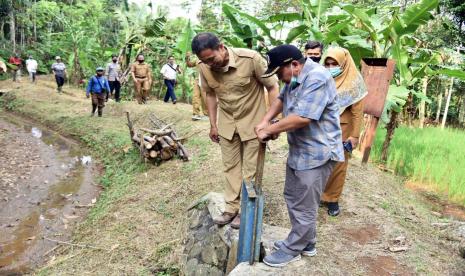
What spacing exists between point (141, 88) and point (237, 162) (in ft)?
31.7

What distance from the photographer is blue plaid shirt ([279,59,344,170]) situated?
2.59 m

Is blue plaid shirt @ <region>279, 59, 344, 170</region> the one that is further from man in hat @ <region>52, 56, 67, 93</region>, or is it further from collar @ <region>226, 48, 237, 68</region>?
man in hat @ <region>52, 56, 67, 93</region>

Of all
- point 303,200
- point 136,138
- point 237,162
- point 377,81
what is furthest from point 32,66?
point 303,200

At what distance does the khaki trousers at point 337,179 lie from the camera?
407cm

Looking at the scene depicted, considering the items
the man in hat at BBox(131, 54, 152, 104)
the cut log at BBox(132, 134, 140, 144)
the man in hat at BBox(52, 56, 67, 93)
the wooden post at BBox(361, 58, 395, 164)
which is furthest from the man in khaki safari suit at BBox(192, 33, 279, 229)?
the man in hat at BBox(52, 56, 67, 93)

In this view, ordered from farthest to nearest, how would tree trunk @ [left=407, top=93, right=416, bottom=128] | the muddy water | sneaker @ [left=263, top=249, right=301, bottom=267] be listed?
tree trunk @ [left=407, top=93, right=416, bottom=128], the muddy water, sneaker @ [left=263, top=249, right=301, bottom=267]

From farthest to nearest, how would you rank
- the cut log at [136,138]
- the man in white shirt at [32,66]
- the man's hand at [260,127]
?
the man in white shirt at [32,66] < the cut log at [136,138] < the man's hand at [260,127]

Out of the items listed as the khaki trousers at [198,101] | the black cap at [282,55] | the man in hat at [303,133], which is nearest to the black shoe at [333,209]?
the man in hat at [303,133]

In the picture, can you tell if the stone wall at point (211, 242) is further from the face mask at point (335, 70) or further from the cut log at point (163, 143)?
the cut log at point (163, 143)

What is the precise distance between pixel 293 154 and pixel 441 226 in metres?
2.56

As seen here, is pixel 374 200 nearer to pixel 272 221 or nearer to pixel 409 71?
pixel 272 221

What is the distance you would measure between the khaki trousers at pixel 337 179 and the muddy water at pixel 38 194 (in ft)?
12.6

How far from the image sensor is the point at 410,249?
361 centimetres

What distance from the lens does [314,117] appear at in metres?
2.58
